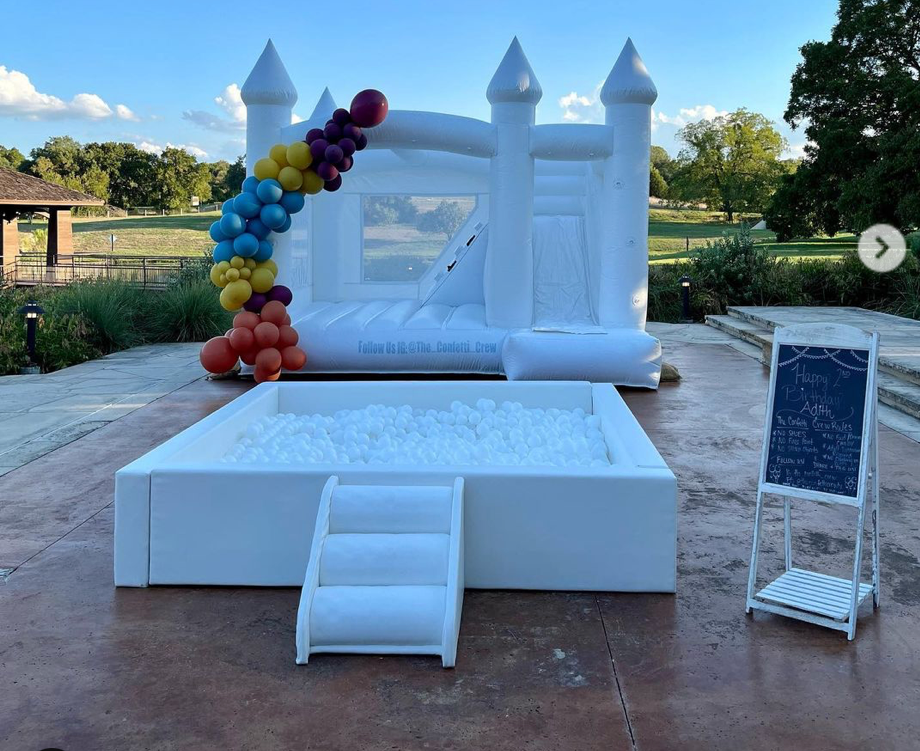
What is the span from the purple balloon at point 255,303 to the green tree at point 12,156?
47736 mm

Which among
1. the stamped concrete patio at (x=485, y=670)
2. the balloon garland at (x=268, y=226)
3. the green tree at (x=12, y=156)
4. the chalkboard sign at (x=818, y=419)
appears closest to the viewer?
the stamped concrete patio at (x=485, y=670)

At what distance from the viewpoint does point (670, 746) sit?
2635 millimetres

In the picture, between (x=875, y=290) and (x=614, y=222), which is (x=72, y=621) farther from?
(x=875, y=290)

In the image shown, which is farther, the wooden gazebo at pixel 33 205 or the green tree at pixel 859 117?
the wooden gazebo at pixel 33 205

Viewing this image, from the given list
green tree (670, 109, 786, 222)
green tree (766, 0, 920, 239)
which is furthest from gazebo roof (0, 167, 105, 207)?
green tree (670, 109, 786, 222)

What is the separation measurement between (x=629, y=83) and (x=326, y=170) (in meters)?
3.29

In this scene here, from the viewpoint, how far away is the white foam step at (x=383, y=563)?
11.3ft

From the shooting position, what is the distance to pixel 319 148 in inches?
332

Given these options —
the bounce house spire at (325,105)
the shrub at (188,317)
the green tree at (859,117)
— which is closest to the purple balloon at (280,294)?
the bounce house spire at (325,105)

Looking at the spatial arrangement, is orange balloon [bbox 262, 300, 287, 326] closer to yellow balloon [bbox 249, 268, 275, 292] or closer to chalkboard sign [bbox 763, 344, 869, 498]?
yellow balloon [bbox 249, 268, 275, 292]

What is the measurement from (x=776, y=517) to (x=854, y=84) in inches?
872

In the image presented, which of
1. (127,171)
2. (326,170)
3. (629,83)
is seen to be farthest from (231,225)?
(127,171)

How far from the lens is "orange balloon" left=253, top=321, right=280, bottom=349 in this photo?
336 inches

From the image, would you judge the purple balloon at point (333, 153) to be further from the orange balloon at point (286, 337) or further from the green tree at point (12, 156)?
the green tree at point (12, 156)
